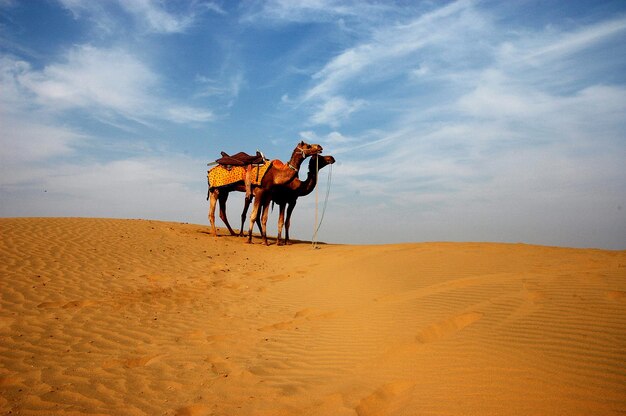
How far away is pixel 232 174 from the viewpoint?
53.6 ft

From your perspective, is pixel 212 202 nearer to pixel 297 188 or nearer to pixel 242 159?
pixel 242 159

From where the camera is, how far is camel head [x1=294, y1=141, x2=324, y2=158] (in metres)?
15.8

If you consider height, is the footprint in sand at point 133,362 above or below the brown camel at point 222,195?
below

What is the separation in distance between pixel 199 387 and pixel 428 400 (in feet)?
7.87

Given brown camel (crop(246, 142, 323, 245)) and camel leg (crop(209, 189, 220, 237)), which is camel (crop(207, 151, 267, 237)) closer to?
camel leg (crop(209, 189, 220, 237))

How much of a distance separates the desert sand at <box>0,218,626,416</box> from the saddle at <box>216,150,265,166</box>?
21.5 ft

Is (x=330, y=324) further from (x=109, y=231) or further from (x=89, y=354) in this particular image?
(x=109, y=231)

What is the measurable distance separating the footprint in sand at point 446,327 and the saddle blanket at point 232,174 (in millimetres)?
11613

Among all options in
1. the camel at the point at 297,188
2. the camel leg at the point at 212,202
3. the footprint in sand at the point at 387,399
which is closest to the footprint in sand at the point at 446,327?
the footprint in sand at the point at 387,399

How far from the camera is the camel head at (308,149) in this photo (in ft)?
51.9

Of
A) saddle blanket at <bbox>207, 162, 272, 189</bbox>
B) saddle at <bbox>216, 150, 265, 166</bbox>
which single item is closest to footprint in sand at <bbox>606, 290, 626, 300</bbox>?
saddle blanket at <bbox>207, 162, 272, 189</bbox>

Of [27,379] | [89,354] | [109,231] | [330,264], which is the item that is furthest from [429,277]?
[109,231]

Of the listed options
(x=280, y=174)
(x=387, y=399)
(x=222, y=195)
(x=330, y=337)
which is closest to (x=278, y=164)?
(x=280, y=174)

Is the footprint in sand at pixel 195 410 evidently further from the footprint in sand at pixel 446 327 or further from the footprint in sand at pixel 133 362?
the footprint in sand at pixel 446 327
